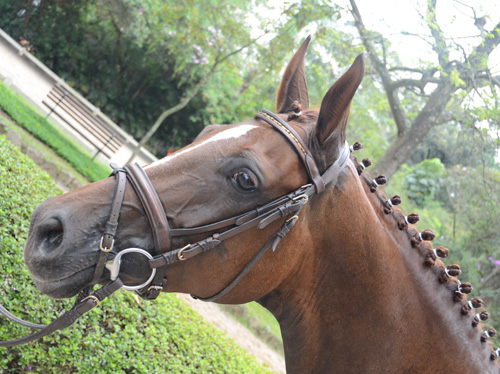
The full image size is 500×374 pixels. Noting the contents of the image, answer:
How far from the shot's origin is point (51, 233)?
214 cm

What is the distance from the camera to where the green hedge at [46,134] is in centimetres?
1067

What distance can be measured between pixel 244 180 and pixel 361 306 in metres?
1.01

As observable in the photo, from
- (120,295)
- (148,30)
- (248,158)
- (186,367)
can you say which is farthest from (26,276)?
(148,30)

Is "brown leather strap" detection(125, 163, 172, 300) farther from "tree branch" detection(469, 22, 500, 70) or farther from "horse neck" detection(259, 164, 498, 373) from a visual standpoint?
"tree branch" detection(469, 22, 500, 70)

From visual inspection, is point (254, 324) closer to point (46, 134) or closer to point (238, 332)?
point (238, 332)

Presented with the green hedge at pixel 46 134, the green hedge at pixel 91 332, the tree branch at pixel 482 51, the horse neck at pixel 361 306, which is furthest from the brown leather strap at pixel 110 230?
the green hedge at pixel 46 134

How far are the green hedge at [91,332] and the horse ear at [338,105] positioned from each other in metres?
2.91

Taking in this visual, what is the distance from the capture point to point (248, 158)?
2.34 metres

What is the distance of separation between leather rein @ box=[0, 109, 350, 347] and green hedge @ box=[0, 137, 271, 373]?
1460 mm

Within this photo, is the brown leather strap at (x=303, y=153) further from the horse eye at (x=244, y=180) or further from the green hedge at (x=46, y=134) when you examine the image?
the green hedge at (x=46, y=134)

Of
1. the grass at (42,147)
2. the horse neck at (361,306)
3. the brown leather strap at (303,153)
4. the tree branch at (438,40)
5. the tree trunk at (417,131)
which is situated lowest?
the grass at (42,147)

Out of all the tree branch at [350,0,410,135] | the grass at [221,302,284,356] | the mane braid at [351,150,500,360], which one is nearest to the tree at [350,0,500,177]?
the tree branch at [350,0,410,135]

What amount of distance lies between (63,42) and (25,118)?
29.7 ft

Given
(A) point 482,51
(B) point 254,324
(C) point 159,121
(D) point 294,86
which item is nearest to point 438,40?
(A) point 482,51
